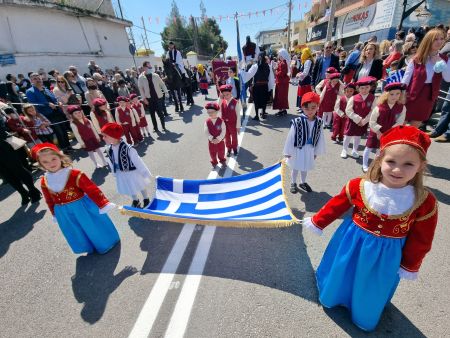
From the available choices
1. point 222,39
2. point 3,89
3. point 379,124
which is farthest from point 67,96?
point 222,39

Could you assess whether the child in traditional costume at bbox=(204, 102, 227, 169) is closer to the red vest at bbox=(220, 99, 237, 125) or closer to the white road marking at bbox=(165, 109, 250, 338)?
the red vest at bbox=(220, 99, 237, 125)

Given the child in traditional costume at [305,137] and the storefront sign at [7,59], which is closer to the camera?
the child in traditional costume at [305,137]

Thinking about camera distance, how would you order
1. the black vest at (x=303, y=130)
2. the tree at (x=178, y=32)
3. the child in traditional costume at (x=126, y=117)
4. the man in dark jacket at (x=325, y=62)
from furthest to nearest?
the tree at (x=178, y=32) < the man in dark jacket at (x=325, y=62) < the child in traditional costume at (x=126, y=117) < the black vest at (x=303, y=130)

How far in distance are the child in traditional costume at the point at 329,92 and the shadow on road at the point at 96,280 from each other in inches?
238

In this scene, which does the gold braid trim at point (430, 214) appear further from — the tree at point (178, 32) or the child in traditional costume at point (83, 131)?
the tree at point (178, 32)

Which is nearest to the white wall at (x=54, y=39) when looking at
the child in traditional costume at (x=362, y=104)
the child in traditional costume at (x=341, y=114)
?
the child in traditional costume at (x=341, y=114)

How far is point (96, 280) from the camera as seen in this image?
276cm

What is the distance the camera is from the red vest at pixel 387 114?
3.91 m

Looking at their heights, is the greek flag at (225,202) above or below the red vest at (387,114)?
below

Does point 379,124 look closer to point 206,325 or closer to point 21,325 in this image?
point 206,325

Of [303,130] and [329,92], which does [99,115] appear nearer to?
[303,130]

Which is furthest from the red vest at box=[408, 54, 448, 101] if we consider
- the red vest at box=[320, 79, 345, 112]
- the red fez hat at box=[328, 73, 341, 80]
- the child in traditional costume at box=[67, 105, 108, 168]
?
the child in traditional costume at box=[67, 105, 108, 168]

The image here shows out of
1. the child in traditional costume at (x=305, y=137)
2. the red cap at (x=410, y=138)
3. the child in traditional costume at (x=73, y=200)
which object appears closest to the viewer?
the red cap at (x=410, y=138)

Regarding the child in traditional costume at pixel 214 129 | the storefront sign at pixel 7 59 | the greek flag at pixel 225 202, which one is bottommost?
the greek flag at pixel 225 202
